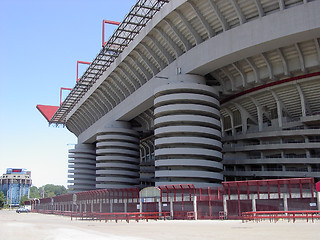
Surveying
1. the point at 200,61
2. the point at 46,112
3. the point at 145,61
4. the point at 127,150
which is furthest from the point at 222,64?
the point at 46,112

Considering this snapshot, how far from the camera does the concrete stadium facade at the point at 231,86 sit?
3978 centimetres

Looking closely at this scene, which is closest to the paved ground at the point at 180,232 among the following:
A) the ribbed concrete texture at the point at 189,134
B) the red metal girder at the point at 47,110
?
the ribbed concrete texture at the point at 189,134

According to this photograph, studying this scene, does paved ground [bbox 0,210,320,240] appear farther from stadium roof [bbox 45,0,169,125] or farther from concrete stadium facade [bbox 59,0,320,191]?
stadium roof [bbox 45,0,169,125]

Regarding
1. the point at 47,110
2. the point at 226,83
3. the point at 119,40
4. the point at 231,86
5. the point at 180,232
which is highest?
the point at 47,110

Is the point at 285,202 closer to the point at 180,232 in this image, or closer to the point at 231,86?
the point at 180,232

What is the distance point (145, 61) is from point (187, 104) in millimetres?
A: 11430

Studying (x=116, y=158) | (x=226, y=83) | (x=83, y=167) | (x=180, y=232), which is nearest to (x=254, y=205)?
(x=180, y=232)

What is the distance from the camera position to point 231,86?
163 feet

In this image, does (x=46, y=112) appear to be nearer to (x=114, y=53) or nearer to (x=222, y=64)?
(x=114, y=53)

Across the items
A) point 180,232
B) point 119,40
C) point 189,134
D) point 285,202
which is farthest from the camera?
point 119,40

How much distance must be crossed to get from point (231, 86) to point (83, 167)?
57.0 metres

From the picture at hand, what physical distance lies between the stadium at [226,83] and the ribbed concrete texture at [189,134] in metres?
0.13

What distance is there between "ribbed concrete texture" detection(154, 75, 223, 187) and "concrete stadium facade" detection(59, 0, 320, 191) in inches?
5.1

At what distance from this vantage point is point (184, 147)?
46.4 metres
